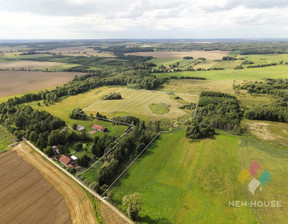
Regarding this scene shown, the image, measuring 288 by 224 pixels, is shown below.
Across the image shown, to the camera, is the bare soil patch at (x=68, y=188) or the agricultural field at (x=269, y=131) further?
the agricultural field at (x=269, y=131)

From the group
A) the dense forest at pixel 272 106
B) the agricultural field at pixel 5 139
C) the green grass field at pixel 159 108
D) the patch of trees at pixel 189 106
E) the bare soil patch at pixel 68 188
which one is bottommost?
the agricultural field at pixel 5 139

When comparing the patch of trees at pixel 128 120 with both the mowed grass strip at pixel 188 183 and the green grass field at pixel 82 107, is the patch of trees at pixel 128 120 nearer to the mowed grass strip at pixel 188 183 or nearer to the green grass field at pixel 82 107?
the green grass field at pixel 82 107

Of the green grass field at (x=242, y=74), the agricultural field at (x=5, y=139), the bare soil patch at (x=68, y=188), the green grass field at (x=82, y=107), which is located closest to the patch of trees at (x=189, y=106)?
the green grass field at (x=82, y=107)

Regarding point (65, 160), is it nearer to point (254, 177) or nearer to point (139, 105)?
point (254, 177)

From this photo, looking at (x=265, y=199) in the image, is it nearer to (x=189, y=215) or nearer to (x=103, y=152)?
(x=189, y=215)

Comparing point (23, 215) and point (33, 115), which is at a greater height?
point (33, 115)

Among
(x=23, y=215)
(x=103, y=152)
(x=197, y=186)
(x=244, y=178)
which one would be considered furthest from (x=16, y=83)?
(x=244, y=178)
